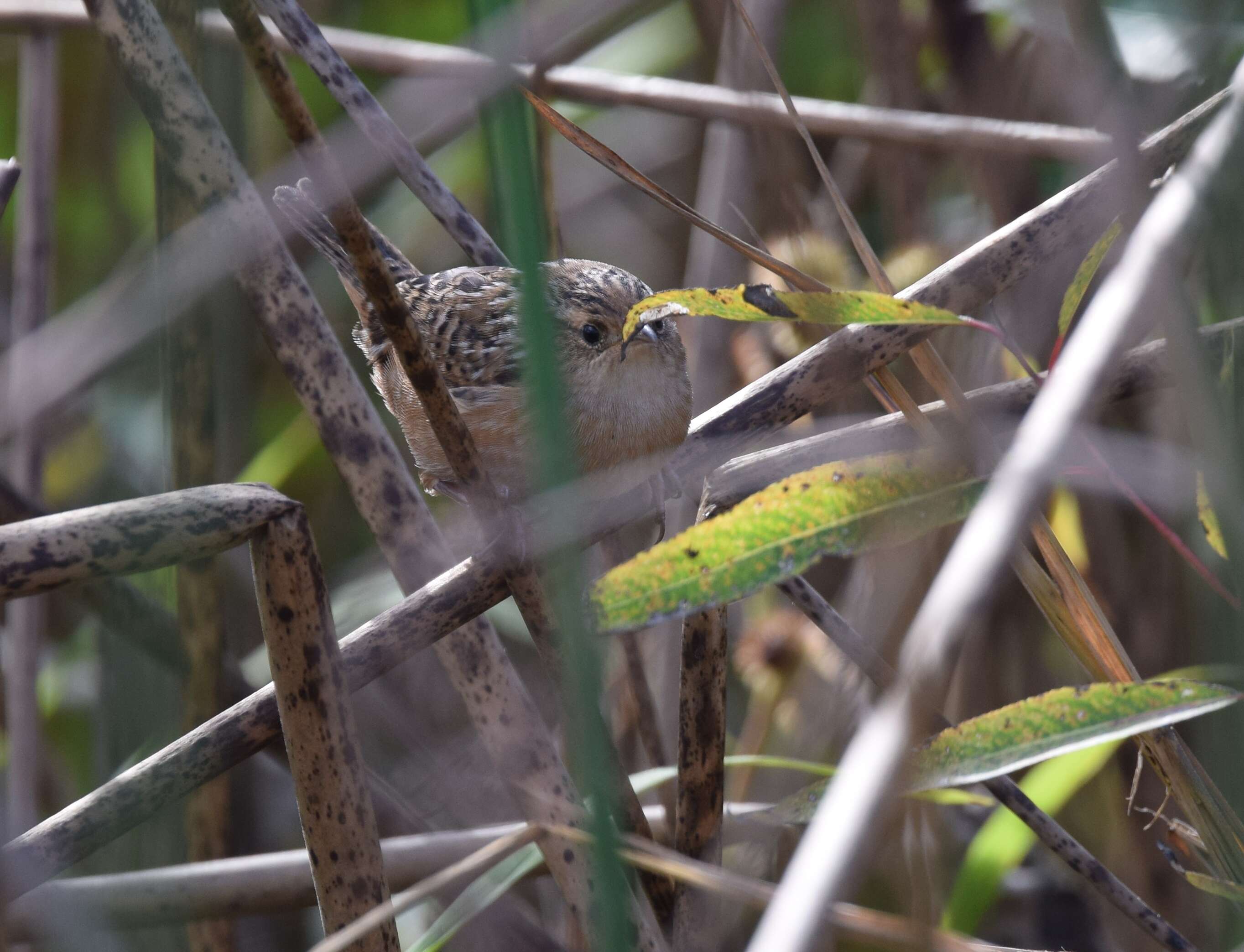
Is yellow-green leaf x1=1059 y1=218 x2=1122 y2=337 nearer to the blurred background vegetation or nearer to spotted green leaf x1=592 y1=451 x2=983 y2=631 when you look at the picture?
the blurred background vegetation

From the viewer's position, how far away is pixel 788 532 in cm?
100

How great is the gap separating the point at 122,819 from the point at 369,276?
2.39 ft

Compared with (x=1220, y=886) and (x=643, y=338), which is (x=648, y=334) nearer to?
(x=643, y=338)

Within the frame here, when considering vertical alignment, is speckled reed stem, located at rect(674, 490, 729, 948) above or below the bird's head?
below

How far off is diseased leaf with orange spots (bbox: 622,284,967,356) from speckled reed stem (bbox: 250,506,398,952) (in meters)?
0.54

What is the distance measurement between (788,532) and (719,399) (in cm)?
226

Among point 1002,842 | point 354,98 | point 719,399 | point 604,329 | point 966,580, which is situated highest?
point 354,98

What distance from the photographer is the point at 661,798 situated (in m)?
2.51

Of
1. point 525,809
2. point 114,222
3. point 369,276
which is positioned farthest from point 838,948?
point 114,222

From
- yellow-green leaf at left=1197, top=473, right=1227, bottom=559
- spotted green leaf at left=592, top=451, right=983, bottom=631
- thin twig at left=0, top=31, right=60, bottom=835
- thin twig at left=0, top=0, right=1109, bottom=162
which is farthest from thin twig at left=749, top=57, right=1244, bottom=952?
thin twig at left=0, top=31, right=60, bottom=835

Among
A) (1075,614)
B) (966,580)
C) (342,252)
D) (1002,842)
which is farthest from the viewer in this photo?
(342,252)

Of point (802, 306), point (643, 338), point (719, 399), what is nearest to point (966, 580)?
point (802, 306)

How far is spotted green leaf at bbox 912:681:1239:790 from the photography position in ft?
3.30

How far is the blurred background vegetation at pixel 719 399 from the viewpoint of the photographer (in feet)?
7.68
